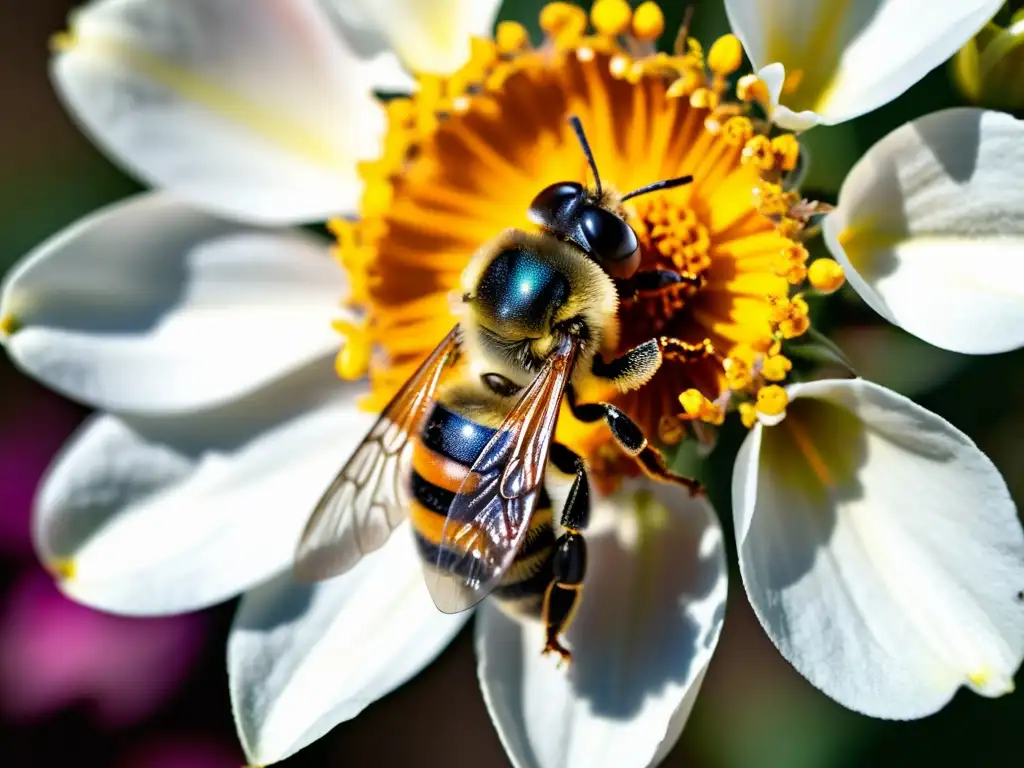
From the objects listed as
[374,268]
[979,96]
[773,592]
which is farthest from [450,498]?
[979,96]

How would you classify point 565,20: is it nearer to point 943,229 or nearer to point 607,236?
point 607,236

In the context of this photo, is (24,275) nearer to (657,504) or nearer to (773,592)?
(657,504)

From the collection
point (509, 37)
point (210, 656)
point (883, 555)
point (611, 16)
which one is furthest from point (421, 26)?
point (210, 656)

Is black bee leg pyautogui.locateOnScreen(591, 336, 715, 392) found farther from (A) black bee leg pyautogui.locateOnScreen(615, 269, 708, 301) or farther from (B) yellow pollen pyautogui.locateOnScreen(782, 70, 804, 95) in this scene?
(B) yellow pollen pyautogui.locateOnScreen(782, 70, 804, 95)

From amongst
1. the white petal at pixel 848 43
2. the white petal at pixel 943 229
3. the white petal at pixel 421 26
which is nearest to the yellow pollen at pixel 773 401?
the white petal at pixel 943 229

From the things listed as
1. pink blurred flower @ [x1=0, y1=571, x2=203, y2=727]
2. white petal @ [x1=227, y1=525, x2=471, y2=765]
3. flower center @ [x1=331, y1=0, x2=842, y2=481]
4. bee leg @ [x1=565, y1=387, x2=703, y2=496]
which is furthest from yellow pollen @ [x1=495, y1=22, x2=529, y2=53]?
pink blurred flower @ [x1=0, y1=571, x2=203, y2=727]

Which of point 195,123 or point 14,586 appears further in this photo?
point 14,586
